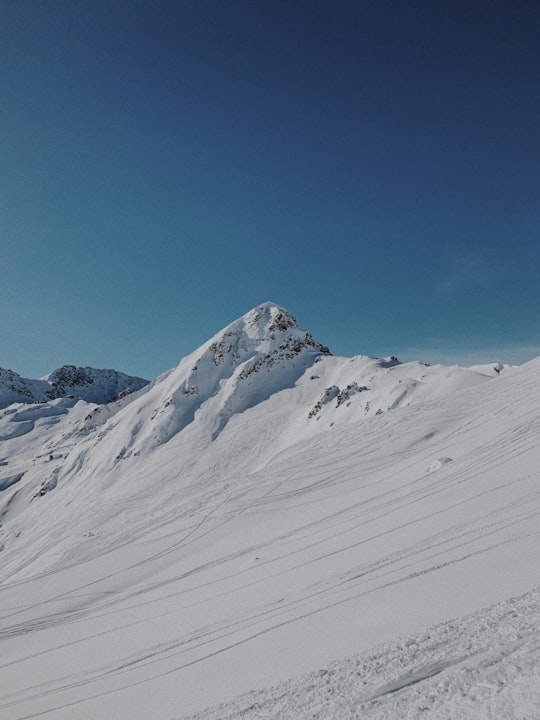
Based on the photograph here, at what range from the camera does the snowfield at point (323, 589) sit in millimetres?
5211

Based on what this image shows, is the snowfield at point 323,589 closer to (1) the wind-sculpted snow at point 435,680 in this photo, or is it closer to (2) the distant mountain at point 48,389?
(1) the wind-sculpted snow at point 435,680

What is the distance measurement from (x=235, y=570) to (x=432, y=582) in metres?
6.53

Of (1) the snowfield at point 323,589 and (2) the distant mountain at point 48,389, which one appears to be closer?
(1) the snowfield at point 323,589

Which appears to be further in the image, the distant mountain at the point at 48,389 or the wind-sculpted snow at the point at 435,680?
the distant mountain at the point at 48,389

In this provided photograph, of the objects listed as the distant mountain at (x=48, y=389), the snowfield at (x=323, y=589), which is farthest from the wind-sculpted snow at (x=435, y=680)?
the distant mountain at (x=48, y=389)

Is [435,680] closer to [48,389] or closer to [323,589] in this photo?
[323,589]

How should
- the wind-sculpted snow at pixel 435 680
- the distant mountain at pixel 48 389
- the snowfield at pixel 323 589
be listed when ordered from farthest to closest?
1. the distant mountain at pixel 48 389
2. the snowfield at pixel 323 589
3. the wind-sculpted snow at pixel 435 680

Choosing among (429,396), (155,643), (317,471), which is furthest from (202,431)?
(155,643)

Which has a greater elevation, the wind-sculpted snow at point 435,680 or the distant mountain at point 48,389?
the distant mountain at point 48,389

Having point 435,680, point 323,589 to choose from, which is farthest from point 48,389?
point 435,680

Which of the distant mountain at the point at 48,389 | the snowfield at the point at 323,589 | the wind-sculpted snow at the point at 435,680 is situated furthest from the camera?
the distant mountain at the point at 48,389

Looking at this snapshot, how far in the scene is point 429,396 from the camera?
115ft

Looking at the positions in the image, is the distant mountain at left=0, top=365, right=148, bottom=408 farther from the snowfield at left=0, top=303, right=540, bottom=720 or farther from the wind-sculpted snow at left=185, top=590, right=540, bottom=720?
the wind-sculpted snow at left=185, top=590, right=540, bottom=720

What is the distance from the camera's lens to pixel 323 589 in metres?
9.32
